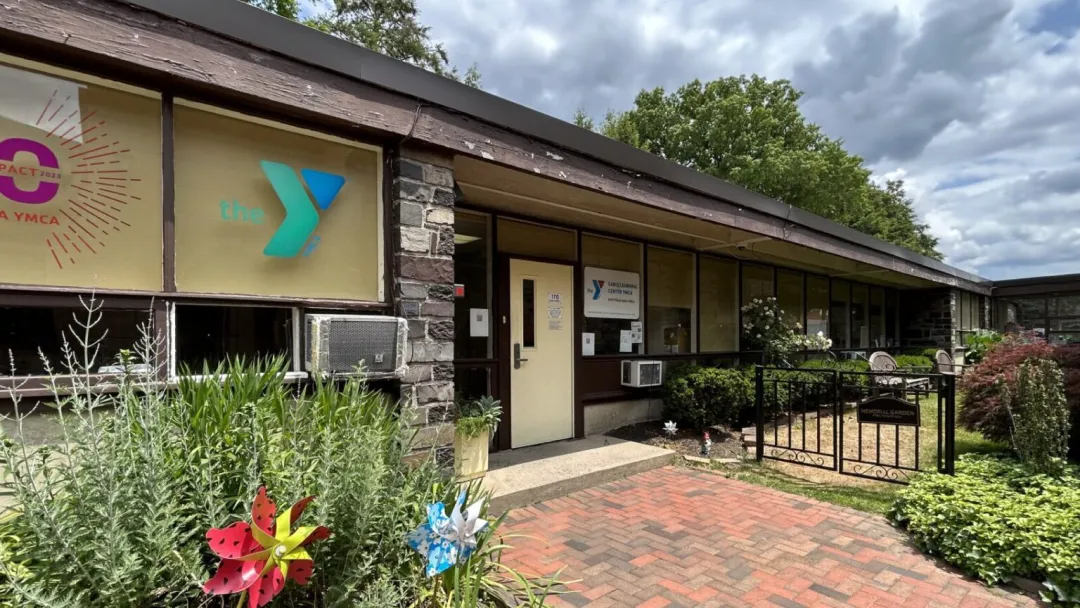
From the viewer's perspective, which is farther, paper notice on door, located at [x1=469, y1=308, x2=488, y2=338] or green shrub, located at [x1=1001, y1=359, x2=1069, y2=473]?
paper notice on door, located at [x1=469, y1=308, x2=488, y2=338]

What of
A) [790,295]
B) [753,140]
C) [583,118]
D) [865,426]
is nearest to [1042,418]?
[865,426]

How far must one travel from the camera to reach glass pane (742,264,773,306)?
8484 millimetres

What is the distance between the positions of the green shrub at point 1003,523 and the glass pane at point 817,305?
6386 millimetres

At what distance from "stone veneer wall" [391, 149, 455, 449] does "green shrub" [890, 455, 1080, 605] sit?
3119mm

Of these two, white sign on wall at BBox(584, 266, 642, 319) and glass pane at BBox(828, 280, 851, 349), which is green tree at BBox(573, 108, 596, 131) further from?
white sign on wall at BBox(584, 266, 642, 319)

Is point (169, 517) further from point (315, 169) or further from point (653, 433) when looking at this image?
point (653, 433)

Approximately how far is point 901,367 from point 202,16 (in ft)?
39.7

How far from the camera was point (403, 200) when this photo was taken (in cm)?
318

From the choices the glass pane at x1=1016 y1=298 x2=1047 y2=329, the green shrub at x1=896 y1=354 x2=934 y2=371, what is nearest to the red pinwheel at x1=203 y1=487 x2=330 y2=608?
the green shrub at x1=896 y1=354 x2=934 y2=371

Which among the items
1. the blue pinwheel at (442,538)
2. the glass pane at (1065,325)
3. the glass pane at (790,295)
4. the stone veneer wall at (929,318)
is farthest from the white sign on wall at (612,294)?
the glass pane at (1065,325)

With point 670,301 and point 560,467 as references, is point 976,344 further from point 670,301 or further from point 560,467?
point 560,467

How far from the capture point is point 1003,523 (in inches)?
119

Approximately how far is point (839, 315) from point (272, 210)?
11.6m

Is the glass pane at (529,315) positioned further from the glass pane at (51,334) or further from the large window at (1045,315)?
the large window at (1045,315)
